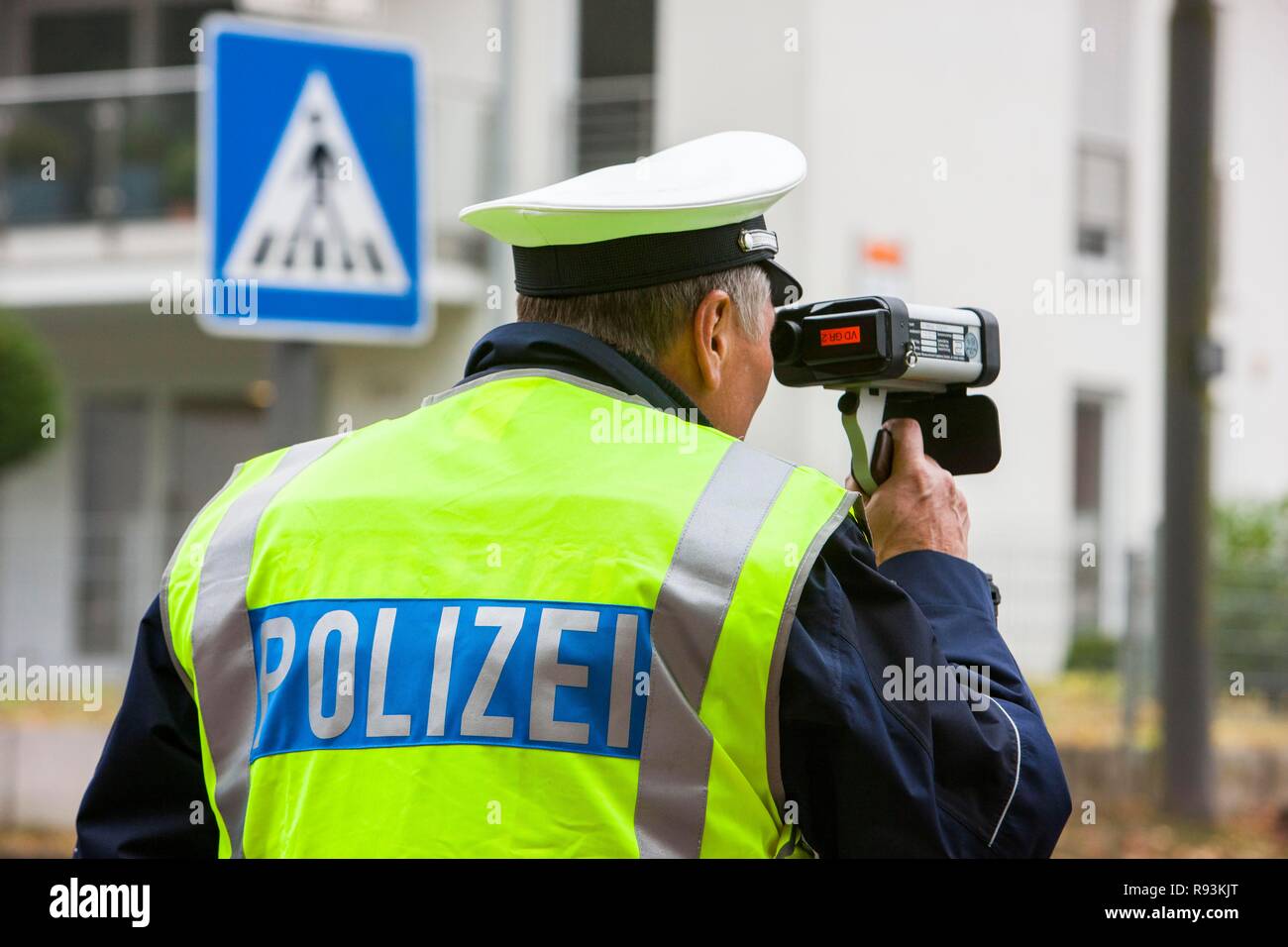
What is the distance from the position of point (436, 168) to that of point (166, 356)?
3014mm

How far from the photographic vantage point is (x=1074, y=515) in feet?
40.4

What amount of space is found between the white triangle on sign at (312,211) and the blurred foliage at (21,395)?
661 centimetres

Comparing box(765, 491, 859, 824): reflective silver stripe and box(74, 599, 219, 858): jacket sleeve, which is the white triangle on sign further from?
box(765, 491, 859, 824): reflective silver stripe

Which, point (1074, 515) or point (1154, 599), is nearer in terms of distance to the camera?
point (1154, 599)

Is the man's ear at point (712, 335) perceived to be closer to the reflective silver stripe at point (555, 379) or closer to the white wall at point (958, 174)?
the reflective silver stripe at point (555, 379)

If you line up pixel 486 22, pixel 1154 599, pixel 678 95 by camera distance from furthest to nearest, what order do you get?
pixel 486 22, pixel 678 95, pixel 1154 599

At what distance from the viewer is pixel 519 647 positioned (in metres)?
1.59

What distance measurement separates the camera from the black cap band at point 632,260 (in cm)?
179
